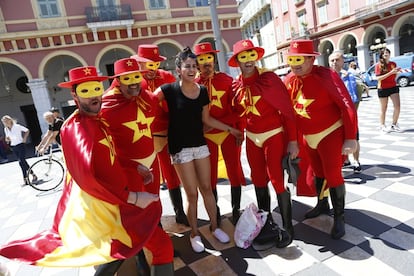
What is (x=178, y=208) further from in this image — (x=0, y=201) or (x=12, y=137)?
(x=12, y=137)

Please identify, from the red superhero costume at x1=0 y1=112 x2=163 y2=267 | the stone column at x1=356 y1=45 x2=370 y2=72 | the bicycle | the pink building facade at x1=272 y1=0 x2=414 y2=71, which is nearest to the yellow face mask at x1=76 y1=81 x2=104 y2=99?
the red superhero costume at x1=0 y1=112 x2=163 y2=267

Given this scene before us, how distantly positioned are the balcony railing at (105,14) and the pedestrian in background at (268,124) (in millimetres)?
13906

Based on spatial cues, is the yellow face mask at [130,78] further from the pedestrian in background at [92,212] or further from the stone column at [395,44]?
the stone column at [395,44]

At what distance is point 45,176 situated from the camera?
723 centimetres

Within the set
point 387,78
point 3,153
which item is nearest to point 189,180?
point 387,78

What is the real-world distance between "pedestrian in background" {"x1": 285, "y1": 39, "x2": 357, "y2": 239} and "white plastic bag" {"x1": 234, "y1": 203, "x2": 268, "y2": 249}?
674 mm

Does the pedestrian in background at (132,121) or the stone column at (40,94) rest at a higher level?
the stone column at (40,94)

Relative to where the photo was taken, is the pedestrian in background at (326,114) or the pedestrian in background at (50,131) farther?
the pedestrian in background at (50,131)

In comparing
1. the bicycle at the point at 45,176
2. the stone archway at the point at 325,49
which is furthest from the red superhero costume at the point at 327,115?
the stone archway at the point at 325,49

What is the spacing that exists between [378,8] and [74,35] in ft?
64.9

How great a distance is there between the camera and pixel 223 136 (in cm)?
314

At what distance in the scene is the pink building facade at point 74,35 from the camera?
46.1ft

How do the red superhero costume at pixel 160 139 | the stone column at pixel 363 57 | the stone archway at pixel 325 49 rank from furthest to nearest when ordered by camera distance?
the stone archway at pixel 325 49 < the stone column at pixel 363 57 < the red superhero costume at pixel 160 139

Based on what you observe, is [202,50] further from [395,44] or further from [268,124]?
[395,44]
